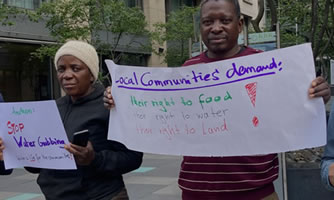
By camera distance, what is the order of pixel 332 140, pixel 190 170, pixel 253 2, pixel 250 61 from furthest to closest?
pixel 253 2 → pixel 190 170 → pixel 250 61 → pixel 332 140

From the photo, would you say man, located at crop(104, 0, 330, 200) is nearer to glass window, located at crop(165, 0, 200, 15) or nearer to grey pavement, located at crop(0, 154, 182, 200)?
grey pavement, located at crop(0, 154, 182, 200)

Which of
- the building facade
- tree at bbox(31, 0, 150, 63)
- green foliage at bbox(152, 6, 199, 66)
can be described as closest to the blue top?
tree at bbox(31, 0, 150, 63)

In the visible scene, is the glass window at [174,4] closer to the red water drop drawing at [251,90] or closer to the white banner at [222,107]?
the white banner at [222,107]

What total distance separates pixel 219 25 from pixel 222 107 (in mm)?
407

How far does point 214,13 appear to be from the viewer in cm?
216

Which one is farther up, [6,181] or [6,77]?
[6,77]

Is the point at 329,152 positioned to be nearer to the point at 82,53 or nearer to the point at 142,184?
the point at 82,53

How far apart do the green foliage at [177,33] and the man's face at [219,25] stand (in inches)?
588

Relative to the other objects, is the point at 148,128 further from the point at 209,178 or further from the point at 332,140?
the point at 332,140

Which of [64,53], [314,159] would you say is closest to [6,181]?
[314,159]

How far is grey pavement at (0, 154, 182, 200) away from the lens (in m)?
6.80

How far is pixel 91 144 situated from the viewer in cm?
237

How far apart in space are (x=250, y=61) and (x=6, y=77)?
50.4 feet

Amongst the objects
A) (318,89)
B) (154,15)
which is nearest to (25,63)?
(154,15)
